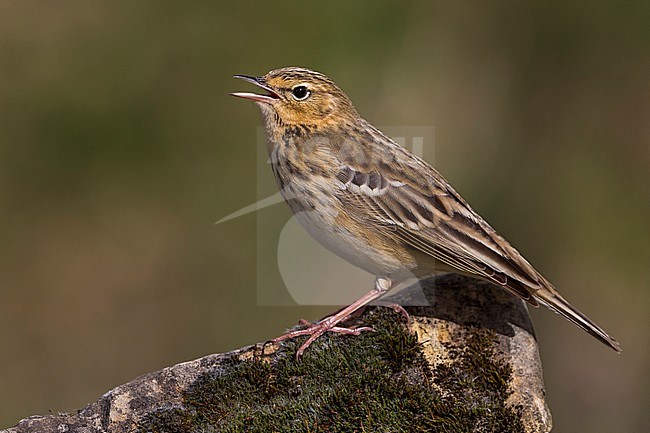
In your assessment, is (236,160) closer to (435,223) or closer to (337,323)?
(337,323)

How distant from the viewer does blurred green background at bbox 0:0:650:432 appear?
1059 centimetres

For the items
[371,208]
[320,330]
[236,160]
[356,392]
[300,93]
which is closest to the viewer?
[356,392]

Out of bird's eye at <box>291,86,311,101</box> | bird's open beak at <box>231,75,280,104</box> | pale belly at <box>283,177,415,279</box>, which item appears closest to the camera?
pale belly at <box>283,177,415,279</box>

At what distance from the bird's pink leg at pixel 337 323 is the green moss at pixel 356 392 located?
0.19 feet

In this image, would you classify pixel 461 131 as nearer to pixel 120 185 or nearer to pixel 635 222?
pixel 635 222

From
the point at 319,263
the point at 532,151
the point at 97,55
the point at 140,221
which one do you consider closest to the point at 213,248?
the point at 140,221

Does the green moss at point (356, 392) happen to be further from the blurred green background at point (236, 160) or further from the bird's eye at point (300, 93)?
the blurred green background at point (236, 160)

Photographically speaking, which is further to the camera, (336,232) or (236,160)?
(236,160)

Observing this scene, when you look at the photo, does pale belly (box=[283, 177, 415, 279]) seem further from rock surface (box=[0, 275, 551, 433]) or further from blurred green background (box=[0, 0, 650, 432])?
blurred green background (box=[0, 0, 650, 432])

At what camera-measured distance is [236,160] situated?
11438 millimetres

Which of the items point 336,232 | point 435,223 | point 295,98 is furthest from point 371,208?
point 295,98

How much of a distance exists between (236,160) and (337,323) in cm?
487
